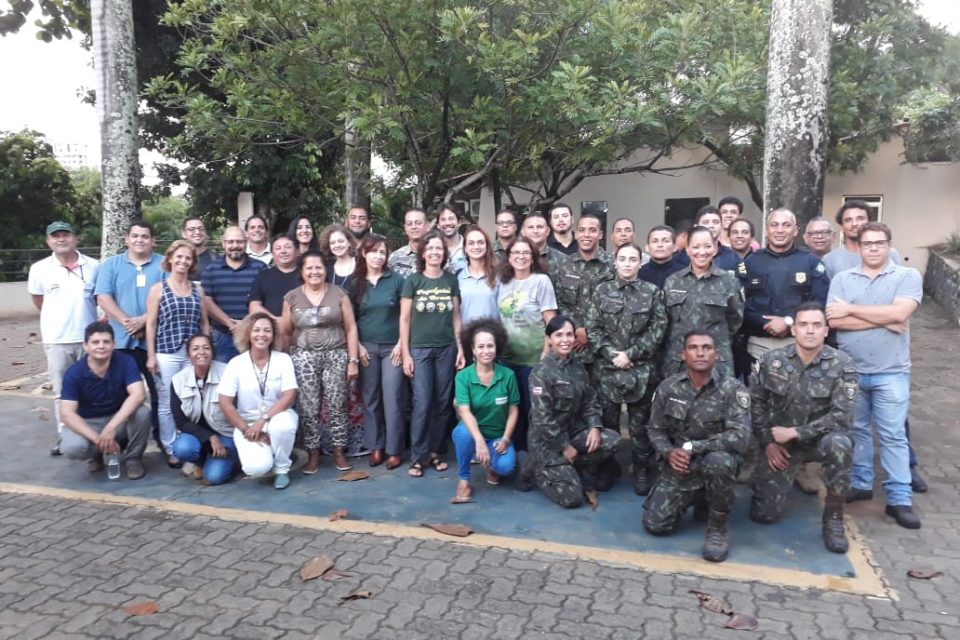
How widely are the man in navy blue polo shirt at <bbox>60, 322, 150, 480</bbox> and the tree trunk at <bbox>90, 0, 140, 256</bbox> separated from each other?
79.2 inches

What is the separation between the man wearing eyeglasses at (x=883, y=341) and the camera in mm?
4406

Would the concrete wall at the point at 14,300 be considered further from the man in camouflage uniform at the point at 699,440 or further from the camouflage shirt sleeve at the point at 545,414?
the man in camouflage uniform at the point at 699,440

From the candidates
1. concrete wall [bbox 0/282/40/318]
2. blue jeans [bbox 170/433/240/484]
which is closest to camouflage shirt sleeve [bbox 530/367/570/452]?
blue jeans [bbox 170/433/240/484]

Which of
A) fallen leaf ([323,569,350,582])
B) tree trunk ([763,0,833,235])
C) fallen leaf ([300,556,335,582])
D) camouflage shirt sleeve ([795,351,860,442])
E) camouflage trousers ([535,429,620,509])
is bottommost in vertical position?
fallen leaf ([323,569,350,582])

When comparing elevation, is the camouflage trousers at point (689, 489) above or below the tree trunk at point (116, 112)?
below

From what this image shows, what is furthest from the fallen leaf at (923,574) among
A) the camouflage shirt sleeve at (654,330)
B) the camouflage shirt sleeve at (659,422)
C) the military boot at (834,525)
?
the camouflage shirt sleeve at (654,330)

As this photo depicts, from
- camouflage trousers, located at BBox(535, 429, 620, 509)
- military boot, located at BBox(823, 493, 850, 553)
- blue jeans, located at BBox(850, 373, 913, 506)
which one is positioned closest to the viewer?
military boot, located at BBox(823, 493, 850, 553)

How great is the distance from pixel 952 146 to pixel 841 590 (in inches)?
496

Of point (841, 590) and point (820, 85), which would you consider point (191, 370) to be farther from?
point (820, 85)

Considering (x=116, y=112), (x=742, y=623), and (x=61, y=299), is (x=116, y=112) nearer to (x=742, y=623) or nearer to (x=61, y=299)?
(x=61, y=299)

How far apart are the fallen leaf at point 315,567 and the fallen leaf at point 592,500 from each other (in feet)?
5.51

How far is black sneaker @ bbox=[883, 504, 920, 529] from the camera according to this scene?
168 inches

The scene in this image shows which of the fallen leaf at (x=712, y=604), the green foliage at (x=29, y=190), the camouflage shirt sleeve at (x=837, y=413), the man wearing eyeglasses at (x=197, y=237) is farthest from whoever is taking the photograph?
the green foliage at (x=29, y=190)

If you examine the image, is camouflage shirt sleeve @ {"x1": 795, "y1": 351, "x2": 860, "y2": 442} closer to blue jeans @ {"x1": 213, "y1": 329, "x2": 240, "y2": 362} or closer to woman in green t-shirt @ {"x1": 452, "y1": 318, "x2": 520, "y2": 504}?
woman in green t-shirt @ {"x1": 452, "y1": 318, "x2": 520, "y2": 504}
